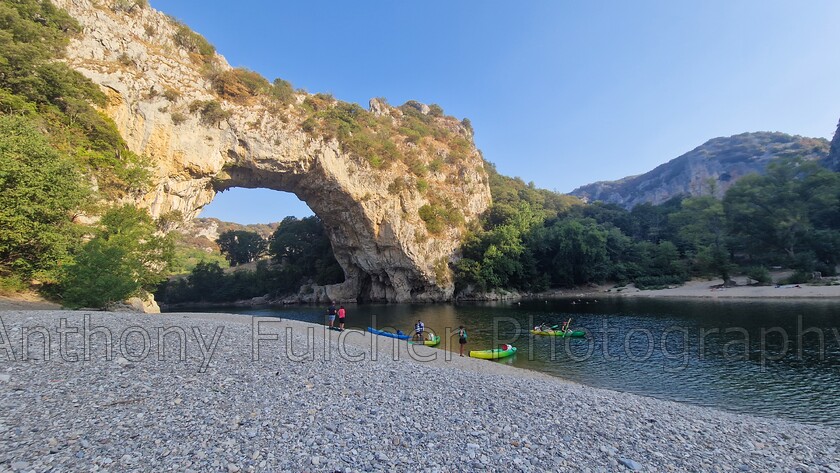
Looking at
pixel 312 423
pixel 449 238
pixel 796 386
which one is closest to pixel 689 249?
pixel 449 238

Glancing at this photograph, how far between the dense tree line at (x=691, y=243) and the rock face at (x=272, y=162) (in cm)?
642

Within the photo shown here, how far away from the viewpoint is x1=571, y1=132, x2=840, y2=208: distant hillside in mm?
108688

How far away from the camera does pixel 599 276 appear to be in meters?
53.4

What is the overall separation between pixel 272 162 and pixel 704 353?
39.3m

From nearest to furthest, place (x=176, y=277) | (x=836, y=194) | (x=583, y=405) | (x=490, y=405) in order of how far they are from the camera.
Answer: (x=490, y=405)
(x=583, y=405)
(x=836, y=194)
(x=176, y=277)

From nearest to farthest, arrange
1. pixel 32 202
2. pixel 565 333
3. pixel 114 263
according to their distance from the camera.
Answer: pixel 32 202 → pixel 114 263 → pixel 565 333

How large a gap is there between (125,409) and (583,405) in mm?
8752

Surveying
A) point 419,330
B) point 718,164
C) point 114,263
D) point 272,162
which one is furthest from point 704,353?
point 718,164

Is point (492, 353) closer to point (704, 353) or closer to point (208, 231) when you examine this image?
point (704, 353)

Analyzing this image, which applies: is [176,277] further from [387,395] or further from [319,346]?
[387,395]

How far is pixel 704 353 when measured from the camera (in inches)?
624

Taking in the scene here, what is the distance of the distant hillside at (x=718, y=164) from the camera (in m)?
109

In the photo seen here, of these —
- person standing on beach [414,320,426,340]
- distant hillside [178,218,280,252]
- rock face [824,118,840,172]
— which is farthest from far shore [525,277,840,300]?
distant hillside [178,218,280,252]

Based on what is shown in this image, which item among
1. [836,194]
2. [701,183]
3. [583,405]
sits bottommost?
[583,405]
